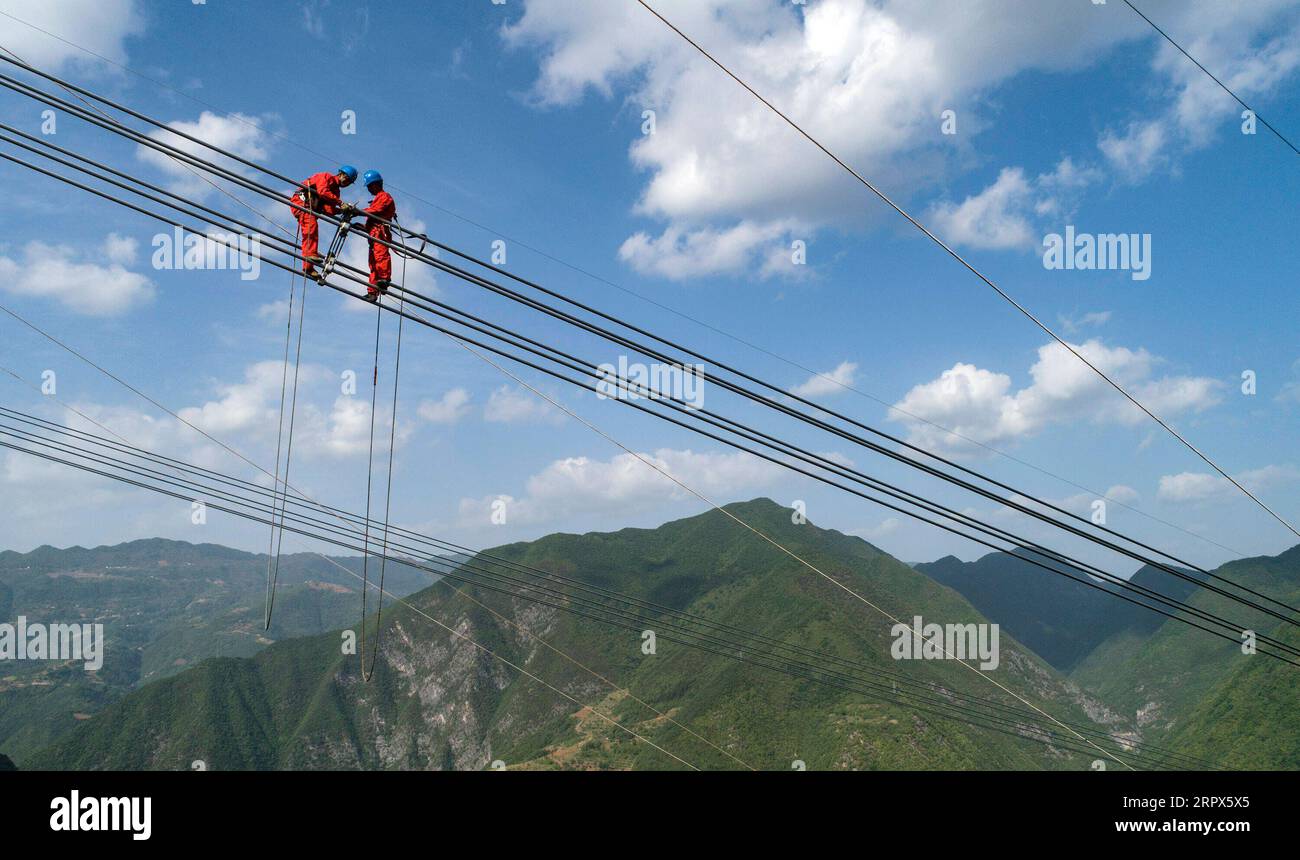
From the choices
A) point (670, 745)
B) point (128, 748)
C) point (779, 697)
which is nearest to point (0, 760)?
point (128, 748)

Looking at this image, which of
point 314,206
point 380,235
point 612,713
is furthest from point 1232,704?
point 314,206

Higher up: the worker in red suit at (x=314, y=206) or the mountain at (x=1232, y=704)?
the worker in red suit at (x=314, y=206)

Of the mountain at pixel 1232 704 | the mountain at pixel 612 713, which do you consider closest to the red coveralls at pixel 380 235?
the mountain at pixel 1232 704

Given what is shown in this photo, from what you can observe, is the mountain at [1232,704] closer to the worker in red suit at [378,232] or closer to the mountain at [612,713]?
the mountain at [612,713]

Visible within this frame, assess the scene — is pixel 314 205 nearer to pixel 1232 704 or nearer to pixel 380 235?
pixel 380 235

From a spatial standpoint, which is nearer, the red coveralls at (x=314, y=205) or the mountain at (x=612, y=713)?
the red coveralls at (x=314, y=205)

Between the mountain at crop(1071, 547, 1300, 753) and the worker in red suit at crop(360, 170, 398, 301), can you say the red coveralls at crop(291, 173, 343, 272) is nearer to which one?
the worker in red suit at crop(360, 170, 398, 301)

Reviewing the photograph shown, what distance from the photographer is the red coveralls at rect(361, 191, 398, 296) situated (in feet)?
41.0

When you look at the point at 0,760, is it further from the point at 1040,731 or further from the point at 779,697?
the point at 1040,731

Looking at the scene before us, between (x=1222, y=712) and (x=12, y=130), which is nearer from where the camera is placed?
(x=12, y=130)

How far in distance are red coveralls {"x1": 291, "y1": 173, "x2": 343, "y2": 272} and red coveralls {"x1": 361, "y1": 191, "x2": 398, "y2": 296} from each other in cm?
63

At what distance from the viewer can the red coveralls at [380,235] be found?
12.5 m
